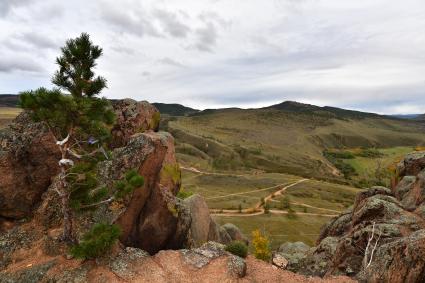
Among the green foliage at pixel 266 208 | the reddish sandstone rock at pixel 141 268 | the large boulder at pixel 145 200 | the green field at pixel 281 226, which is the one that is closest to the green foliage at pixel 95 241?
the reddish sandstone rock at pixel 141 268

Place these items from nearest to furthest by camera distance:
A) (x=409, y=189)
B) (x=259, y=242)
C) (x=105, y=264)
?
1. (x=105, y=264)
2. (x=409, y=189)
3. (x=259, y=242)

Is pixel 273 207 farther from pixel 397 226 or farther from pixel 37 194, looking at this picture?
pixel 37 194

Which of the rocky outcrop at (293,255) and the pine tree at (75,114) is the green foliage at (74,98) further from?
the rocky outcrop at (293,255)

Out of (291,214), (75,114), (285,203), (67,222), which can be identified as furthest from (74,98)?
(285,203)

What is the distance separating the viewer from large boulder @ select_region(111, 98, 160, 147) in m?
42.6

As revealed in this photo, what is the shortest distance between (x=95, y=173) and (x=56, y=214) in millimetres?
4318

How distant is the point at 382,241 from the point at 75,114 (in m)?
27.4

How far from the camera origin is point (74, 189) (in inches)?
1057

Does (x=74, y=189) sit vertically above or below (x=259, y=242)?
above

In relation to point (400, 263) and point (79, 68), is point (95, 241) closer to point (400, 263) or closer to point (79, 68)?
point (79, 68)

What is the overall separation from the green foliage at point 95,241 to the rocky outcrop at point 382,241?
1895 centimetres

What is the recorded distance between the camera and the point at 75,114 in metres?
24.7

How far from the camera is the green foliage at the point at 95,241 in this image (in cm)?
2425

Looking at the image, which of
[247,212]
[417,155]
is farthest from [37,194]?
[247,212]
